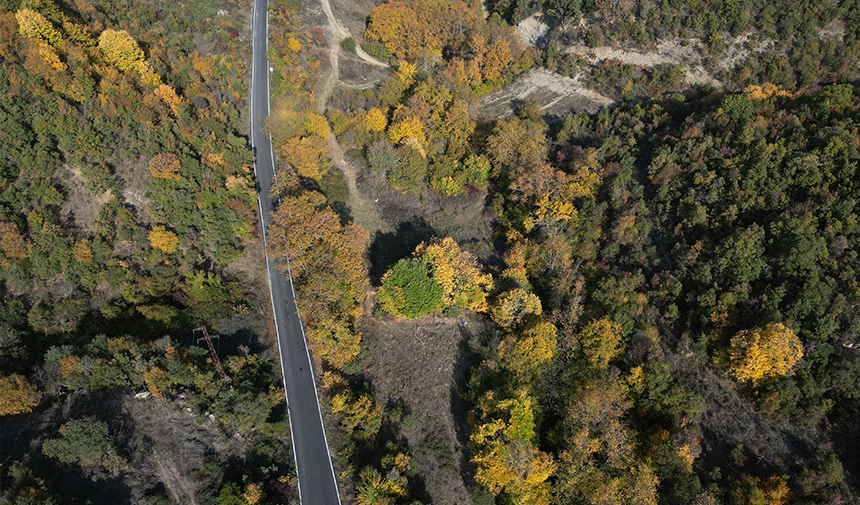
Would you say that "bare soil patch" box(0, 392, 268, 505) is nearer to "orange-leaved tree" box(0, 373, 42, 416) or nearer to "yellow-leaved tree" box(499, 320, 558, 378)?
"orange-leaved tree" box(0, 373, 42, 416)

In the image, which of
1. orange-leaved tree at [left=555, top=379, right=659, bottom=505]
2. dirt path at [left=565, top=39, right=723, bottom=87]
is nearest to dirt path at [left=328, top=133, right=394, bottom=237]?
orange-leaved tree at [left=555, top=379, right=659, bottom=505]

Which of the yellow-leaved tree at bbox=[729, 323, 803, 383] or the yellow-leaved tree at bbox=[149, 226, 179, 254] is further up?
the yellow-leaved tree at bbox=[149, 226, 179, 254]

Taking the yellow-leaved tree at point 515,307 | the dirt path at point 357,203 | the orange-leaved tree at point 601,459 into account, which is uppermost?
the dirt path at point 357,203

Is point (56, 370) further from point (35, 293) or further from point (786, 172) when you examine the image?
point (786, 172)

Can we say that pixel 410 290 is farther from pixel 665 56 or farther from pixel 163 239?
pixel 665 56

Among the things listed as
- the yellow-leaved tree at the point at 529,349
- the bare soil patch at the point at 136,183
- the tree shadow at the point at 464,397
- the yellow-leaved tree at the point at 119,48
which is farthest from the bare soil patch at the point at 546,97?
the bare soil patch at the point at 136,183

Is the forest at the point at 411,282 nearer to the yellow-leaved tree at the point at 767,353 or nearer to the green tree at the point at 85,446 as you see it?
the green tree at the point at 85,446
